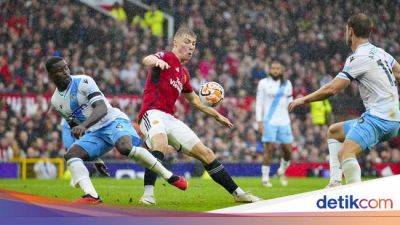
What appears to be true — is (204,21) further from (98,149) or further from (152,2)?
(98,149)

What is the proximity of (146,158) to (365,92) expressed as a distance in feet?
8.19

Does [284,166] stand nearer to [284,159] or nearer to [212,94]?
[284,159]

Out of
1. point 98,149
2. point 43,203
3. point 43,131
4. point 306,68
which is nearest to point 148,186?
point 98,149

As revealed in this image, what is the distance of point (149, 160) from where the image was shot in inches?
428

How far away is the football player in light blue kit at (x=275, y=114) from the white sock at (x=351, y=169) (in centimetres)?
709

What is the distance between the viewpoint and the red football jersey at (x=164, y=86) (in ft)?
38.0

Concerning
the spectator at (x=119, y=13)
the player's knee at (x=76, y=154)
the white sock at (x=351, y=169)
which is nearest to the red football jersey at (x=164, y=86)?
the player's knee at (x=76, y=154)

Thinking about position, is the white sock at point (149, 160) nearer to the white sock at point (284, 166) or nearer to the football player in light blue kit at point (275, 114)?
the football player in light blue kit at point (275, 114)

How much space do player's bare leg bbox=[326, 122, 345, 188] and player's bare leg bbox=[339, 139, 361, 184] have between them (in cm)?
71

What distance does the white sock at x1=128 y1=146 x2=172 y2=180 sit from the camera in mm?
10859

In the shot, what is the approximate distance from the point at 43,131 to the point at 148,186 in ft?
36.9

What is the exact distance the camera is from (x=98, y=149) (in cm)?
1110

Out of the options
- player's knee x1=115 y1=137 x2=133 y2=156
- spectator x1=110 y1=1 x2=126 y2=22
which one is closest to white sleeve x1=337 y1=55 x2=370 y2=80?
player's knee x1=115 y1=137 x2=133 y2=156

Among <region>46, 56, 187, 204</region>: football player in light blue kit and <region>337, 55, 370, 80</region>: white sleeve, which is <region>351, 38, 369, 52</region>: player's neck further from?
<region>46, 56, 187, 204</region>: football player in light blue kit
